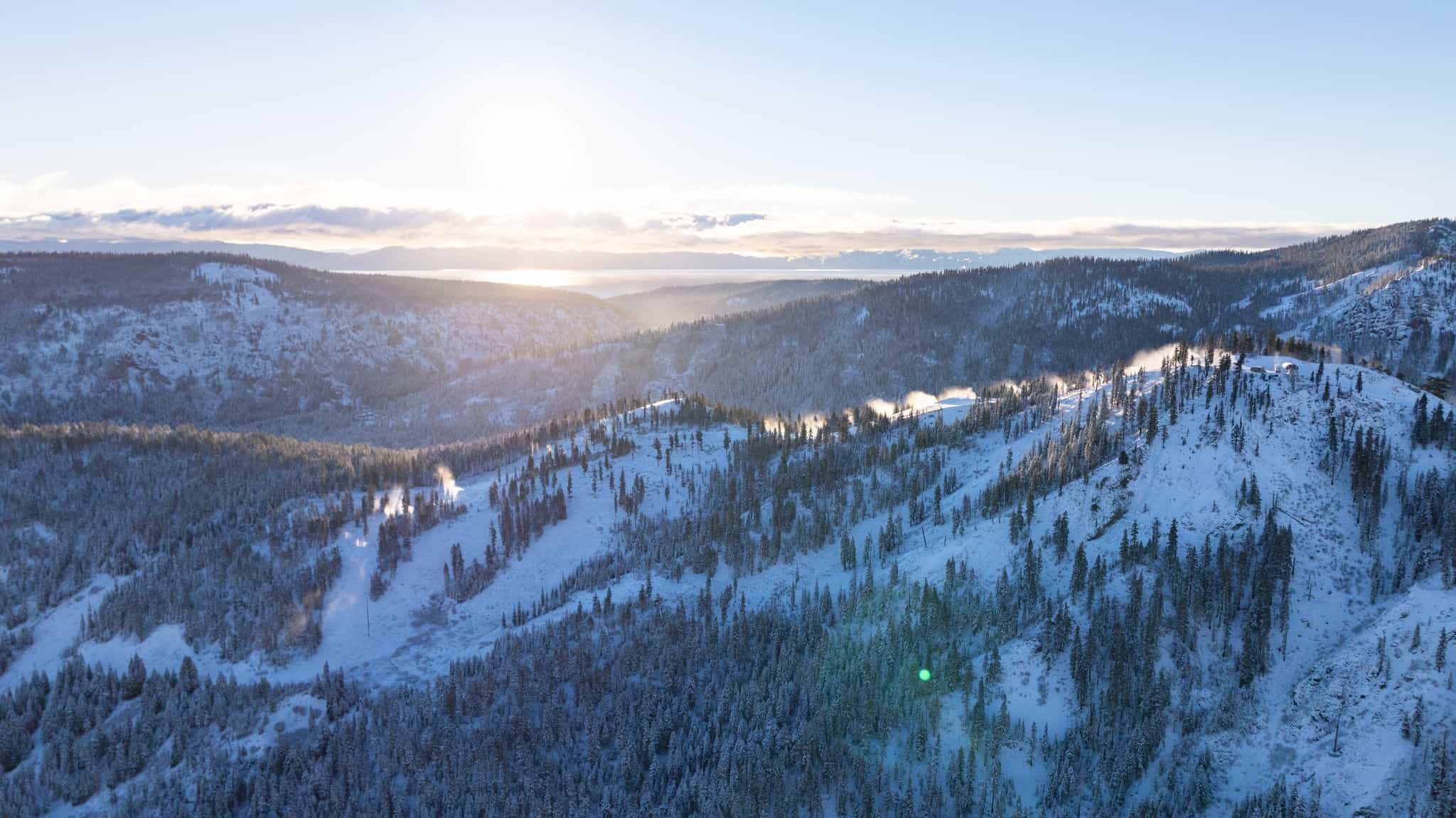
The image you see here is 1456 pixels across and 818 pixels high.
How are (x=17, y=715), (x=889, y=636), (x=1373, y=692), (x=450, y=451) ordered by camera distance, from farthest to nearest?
(x=450, y=451) → (x=17, y=715) → (x=889, y=636) → (x=1373, y=692)

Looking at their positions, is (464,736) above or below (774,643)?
below

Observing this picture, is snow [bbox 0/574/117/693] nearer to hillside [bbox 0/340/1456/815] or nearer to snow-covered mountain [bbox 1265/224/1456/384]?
hillside [bbox 0/340/1456/815]

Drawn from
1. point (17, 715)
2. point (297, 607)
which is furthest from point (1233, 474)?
point (17, 715)

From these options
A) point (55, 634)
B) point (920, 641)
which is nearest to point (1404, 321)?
point (920, 641)

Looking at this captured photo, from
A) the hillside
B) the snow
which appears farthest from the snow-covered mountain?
the snow

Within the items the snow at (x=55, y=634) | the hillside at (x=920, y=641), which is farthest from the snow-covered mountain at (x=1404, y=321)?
the snow at (x=55, y=634)

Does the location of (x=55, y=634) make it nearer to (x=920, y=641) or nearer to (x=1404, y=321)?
(x=920, y=641)

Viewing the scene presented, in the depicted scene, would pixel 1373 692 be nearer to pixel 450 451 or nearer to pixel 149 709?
pixel 149 709

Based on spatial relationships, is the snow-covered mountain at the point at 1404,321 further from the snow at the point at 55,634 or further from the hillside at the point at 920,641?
the snow at the point at 55,634
